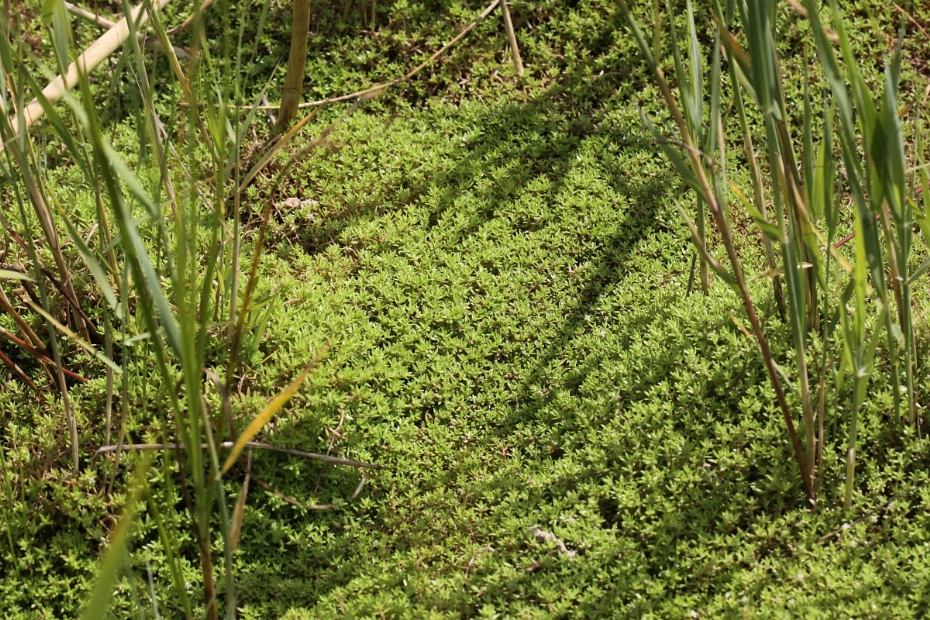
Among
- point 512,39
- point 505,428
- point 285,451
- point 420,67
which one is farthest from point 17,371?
point 512,39

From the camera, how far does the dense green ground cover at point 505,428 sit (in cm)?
228

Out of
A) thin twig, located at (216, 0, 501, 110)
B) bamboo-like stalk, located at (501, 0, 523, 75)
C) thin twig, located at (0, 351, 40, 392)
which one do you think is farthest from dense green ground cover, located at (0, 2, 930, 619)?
bamboo-like stalk, located at (501, 0, 523, 75)

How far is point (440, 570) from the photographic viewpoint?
7.74 ft

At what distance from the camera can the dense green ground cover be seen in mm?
2277

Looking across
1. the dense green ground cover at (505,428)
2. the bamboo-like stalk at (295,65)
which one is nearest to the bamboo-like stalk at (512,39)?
the dense green ground cover at (505,428)

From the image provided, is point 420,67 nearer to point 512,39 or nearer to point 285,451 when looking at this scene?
point 512,39

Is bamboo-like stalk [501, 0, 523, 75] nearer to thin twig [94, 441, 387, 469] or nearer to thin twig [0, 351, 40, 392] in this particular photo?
thin twig [94, 441, 387, 469]

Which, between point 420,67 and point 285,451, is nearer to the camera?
point 285,451

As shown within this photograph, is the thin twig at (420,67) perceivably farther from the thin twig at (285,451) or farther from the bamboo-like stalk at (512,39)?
the thin twig at (285,451)

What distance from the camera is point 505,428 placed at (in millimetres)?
2699

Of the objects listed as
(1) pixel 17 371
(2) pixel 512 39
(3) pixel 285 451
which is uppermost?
(2) pixel 512 39

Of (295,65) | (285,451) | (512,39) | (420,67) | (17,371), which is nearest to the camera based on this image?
(285,451)

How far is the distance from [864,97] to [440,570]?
1.59 m

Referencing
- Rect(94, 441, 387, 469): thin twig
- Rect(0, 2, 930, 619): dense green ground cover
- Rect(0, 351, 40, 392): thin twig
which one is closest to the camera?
Rect(0, 2, 930, 619): dense green ground cover
